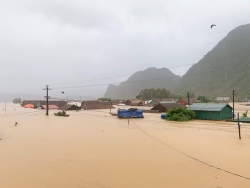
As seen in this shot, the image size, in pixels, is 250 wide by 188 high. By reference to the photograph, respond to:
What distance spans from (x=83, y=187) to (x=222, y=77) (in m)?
106

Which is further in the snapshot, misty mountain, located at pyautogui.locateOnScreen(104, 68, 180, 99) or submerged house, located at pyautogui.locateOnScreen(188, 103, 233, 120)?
misty mountain, located at pyautogui.locateOnScreen(104, 68, 180, 99)

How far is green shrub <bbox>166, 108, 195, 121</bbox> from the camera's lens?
24.0m

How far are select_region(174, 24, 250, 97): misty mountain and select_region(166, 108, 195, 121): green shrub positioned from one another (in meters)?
65.1

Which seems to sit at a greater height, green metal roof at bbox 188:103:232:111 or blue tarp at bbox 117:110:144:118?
green metal roof at bbox 188:103:232:111

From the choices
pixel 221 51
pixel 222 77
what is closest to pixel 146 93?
pixel 222 77

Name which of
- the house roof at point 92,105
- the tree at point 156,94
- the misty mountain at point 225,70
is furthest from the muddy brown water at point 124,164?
the misty mountain at point 225,70

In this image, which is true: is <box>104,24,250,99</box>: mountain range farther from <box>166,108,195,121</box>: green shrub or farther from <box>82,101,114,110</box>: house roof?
<box>166,108,195,121</box>: green shrub

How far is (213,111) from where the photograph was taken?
2394 cm

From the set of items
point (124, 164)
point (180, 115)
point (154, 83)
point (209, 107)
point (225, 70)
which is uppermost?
point (225, 70)

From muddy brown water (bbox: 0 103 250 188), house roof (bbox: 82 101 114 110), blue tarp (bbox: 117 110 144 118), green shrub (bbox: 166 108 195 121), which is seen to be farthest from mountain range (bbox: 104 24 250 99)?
muddy brown water (bbox: 0 103 250 188)

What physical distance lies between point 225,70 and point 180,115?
9123cm

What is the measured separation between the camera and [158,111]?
3628cm

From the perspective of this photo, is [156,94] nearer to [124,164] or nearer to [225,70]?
[225,70]

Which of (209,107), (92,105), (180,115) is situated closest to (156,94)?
(92,105)
